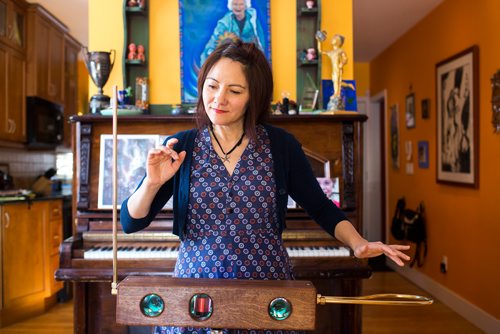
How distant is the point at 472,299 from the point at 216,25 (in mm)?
2745

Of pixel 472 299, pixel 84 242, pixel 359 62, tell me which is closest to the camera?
pixel 84 242

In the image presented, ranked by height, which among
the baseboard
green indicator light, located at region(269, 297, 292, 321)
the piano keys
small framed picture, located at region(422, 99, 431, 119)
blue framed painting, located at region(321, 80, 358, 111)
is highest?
small framed picture, located at region(422, 99, 431, 119)

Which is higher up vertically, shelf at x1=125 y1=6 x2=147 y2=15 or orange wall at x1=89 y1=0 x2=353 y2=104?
shelf at x1=125 y1=6 x2=147 y2=15

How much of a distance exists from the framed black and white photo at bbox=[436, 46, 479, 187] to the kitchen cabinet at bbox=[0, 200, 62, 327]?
134 inches

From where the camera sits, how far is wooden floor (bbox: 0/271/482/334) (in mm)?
3611

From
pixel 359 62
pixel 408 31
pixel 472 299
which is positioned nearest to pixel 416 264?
pixel 472 299

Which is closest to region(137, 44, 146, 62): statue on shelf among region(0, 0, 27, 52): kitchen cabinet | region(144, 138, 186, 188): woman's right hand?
region(144, 138, 186, 188): woman's right hand

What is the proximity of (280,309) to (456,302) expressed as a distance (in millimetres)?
3597

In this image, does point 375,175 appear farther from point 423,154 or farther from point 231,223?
Answer: point 231,223

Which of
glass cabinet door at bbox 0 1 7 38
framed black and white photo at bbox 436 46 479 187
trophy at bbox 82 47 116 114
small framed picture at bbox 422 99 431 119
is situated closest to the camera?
trophy at bbox 82 47 116 114

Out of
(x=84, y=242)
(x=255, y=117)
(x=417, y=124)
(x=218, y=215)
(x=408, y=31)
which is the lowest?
(x=84, y=242)

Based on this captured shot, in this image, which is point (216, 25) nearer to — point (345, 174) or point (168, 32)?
point (168, 32)

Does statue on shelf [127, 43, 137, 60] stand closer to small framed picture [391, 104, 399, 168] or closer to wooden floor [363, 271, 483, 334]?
wooden floor [363, 271, 483, 334]

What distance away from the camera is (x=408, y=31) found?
528cm
